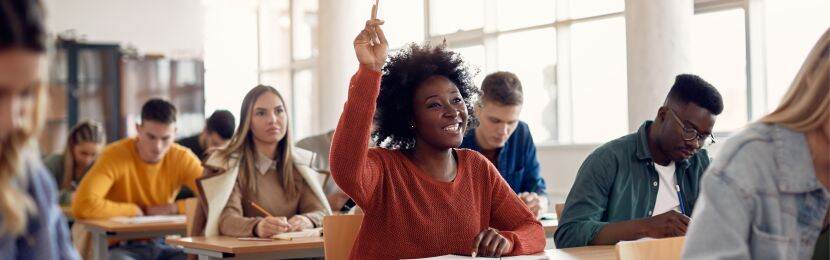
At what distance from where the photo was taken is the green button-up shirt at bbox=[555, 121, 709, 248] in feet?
9.76

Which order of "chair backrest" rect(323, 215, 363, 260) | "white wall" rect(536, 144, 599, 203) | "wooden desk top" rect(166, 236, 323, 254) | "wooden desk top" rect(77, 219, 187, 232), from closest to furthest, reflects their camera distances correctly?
"chair backrest" rect(323, 215, 363, 260), "wooden desk top" rect(166, 236, 323, 254), "wooden desk top" rect(77, 219, 187, 232), "white wall" rect(536, 144, 599, 203)

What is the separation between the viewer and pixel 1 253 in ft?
3.50

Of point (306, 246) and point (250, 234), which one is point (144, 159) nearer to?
point (250, 234)

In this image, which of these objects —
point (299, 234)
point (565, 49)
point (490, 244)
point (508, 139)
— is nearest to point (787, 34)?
point (565, 49)

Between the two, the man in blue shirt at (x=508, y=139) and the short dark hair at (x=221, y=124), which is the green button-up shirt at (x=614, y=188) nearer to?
the man in blue shirt at (x=508, y=139)

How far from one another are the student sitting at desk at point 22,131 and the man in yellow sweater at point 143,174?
4086 mm

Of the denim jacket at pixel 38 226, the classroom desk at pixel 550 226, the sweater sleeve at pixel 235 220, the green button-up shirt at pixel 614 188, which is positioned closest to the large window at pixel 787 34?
the classroom desk at pixel 550 226

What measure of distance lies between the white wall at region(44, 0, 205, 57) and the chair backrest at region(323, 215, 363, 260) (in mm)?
8420

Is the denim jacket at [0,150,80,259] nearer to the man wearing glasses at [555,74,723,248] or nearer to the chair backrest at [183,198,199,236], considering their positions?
the man wearing glasses at [555,74,723,248]

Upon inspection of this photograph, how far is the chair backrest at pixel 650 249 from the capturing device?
6.54ft

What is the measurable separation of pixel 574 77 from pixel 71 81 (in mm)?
5505

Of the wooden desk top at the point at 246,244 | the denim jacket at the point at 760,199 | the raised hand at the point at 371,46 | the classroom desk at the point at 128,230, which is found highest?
the raised hand at the point at 371,46

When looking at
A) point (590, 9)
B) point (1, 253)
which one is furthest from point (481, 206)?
point (590, 9)

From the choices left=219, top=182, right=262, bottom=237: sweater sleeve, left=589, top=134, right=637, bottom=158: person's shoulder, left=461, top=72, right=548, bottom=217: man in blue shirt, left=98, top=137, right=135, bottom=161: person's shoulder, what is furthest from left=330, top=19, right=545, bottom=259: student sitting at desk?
left=98, top=137, right=135, bottom=161: person's shoulder
